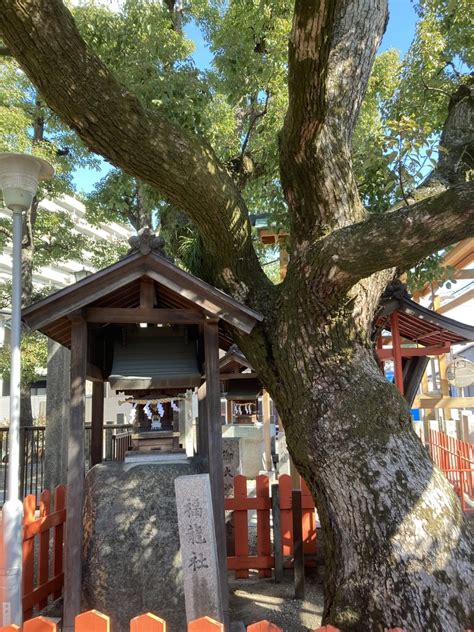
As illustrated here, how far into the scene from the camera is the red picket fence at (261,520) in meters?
5.69

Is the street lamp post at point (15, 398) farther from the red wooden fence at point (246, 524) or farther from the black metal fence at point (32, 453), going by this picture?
the black metal fence at point (32, 453)

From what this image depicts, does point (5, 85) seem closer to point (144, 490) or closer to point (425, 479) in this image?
point (144, 490)

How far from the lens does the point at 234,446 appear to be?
9.96 meters

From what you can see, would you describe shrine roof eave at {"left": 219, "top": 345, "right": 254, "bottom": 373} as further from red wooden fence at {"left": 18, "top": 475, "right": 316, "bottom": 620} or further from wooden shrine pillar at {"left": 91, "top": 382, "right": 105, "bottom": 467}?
red wooden fence at {"left": 18, "top": 475, "right": 316, "bottom": 620}

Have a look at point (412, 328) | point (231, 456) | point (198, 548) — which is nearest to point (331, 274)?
point (198, 548)

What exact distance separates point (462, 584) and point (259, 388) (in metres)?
7.75

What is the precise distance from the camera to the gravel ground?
457 cm

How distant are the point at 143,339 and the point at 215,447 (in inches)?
63.4

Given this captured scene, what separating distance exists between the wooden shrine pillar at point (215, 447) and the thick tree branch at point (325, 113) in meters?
1.29

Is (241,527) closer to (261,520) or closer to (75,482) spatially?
(261,520)

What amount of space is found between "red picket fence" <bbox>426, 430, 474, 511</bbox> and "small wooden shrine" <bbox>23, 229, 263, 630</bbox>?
5.12 metres

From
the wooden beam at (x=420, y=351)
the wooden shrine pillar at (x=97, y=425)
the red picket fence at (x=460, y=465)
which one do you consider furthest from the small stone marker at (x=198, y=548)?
the red picket fence at (x=460, y=465)


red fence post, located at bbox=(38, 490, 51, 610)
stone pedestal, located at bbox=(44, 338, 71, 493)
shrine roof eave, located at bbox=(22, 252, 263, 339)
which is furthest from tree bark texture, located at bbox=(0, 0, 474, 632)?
stone pedestal, located at bbox=(44, 338, 71, 493)

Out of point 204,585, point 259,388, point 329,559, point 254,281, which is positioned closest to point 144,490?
point 204,585
